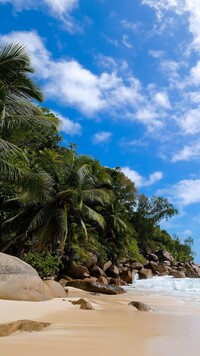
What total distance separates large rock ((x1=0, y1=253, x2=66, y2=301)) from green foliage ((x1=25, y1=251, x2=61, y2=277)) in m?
10.0

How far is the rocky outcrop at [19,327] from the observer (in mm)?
4476

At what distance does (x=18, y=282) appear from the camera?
9.03 metres

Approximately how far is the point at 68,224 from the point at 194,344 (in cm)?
1526

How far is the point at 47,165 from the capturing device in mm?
A: 20016

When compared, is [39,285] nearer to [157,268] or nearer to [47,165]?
[47,165]

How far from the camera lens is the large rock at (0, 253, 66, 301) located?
8.66 meters

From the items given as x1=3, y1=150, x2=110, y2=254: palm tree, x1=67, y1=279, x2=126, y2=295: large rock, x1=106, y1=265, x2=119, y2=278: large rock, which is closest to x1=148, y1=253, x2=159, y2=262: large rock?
x1=106, y1=265, x2=119, y2=278: large rock

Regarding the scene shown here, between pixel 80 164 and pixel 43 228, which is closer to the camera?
pixel 43 228

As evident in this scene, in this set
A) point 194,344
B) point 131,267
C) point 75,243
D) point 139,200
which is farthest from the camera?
point 139,200

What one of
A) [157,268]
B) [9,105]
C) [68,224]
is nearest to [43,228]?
[68,224]

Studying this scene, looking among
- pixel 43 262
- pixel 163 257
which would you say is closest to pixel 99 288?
pixel 43 262

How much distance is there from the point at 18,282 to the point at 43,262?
11369mm

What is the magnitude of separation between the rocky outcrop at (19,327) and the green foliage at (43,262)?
587 inches

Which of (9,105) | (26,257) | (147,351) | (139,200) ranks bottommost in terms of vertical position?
(147,351)
